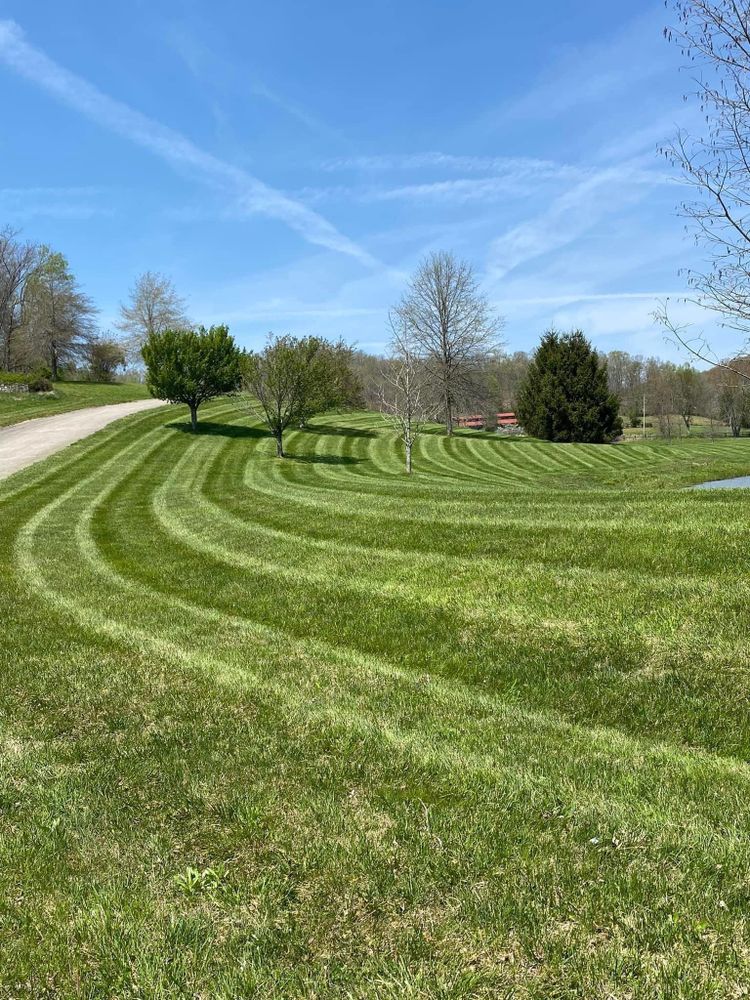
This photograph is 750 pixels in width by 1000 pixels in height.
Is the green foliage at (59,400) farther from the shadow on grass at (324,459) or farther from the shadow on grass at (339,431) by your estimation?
the shadow on grass at (324,459)

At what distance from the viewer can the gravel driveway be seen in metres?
23.7

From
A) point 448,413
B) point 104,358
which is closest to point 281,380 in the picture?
point 448,413

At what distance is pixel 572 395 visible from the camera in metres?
49.3

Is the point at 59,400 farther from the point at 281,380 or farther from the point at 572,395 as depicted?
the point at 572,395

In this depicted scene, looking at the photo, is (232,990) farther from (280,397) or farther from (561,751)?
(280,397)

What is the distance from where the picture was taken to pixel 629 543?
24.3 feet

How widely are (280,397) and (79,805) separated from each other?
76.9ft

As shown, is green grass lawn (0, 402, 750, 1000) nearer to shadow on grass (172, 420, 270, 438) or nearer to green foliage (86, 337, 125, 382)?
shadow on grass (172, 420, 270, 438)

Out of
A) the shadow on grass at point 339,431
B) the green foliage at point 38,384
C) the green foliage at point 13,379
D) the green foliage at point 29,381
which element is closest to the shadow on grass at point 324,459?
the shadow on grass at point 339,431

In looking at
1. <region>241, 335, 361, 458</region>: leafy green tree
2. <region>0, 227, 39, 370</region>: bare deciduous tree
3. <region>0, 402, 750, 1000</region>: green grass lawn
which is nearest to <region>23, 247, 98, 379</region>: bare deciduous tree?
<region>0, 227, 39, 370</region>: bare deciduous tree

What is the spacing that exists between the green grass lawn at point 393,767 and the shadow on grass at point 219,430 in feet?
82.9

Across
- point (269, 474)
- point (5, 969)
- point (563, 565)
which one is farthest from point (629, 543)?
point (269, 474)

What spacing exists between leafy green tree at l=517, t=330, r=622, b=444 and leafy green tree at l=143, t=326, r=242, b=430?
28619 millimetres

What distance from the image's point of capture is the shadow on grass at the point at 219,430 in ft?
111
